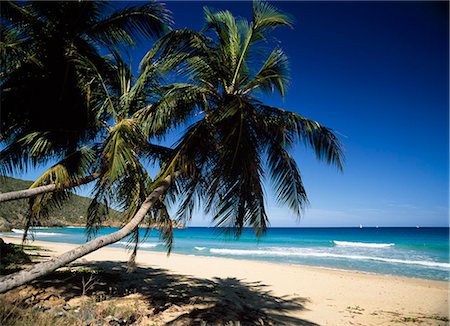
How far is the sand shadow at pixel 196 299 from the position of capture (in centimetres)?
523

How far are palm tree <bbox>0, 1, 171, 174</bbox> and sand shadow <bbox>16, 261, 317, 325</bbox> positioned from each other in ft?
9.24

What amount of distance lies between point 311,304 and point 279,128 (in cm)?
560

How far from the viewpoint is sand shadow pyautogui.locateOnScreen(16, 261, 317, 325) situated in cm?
523

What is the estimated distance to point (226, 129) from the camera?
176 inches

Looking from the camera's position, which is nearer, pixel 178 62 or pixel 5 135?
pixel 178 62

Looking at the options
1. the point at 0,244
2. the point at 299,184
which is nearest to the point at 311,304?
the point at 299,184

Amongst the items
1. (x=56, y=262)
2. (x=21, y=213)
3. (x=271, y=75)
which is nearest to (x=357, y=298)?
(x=271, y=75)

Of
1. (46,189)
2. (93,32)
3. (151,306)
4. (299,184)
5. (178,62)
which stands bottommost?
(151,306)

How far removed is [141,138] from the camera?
4887 mm

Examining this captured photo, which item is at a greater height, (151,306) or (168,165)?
(168,165)

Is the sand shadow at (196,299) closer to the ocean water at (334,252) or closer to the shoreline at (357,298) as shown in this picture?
the shoreline at (357,298)

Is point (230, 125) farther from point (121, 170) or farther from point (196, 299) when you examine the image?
point (196, 299)

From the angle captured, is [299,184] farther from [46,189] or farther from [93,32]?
[93,32]

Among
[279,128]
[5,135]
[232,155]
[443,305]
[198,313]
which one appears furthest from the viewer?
[443,305]
